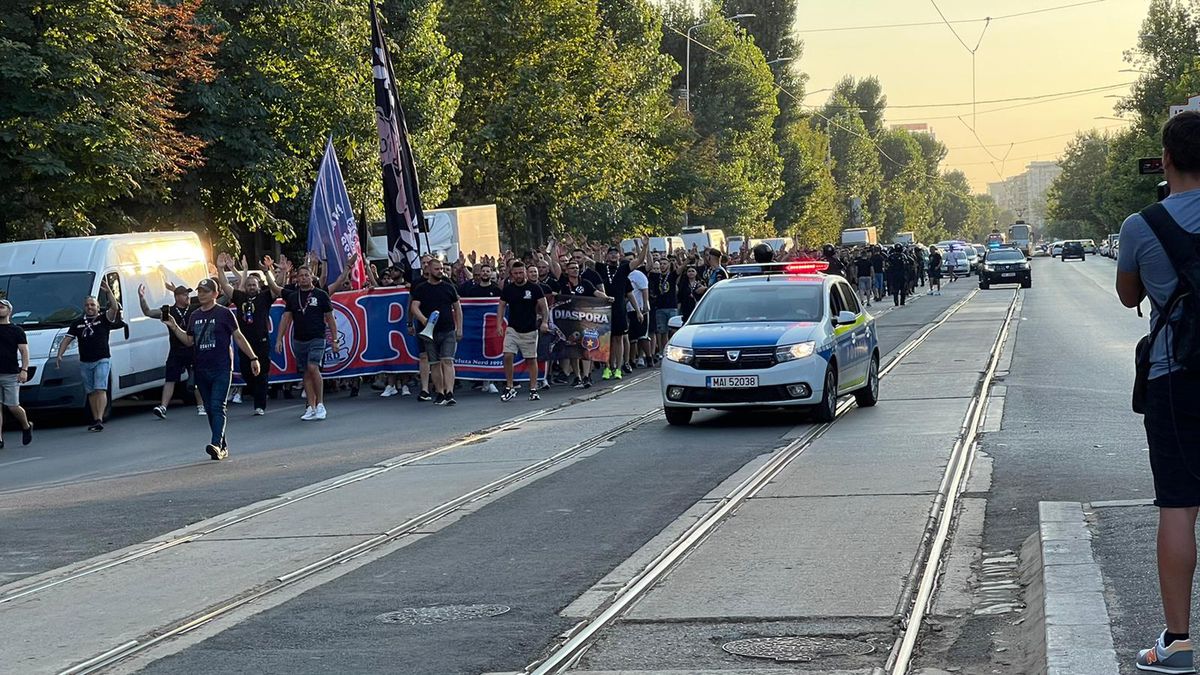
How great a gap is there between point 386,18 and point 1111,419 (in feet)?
102

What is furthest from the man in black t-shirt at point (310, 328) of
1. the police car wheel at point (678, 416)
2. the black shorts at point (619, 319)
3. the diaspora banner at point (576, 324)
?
the black shorts at point (619, 319)

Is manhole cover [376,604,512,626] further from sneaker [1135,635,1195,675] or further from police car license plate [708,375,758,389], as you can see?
police car license plate [708,375,758,389]

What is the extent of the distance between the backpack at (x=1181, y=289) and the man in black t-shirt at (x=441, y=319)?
1513 cm

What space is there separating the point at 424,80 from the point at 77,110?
59.4 ft

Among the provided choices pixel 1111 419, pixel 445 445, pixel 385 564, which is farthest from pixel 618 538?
pixel 1111 419

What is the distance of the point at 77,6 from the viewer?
1017 inches

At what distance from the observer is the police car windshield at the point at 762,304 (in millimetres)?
16828

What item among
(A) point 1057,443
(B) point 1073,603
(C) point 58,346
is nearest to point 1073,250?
(C) point 58,346

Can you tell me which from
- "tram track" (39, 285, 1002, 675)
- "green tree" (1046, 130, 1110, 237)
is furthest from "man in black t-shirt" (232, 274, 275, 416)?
"green tree" (1046, 130, 1110, 237)

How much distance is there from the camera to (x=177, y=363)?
861 inches

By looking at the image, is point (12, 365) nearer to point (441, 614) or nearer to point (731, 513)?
point (731, 513)

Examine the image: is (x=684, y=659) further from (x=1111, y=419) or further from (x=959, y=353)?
(x=959, y=353)

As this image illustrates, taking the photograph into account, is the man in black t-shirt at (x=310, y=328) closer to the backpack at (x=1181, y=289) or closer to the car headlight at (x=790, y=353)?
the car headlight at (x=790, y=353)

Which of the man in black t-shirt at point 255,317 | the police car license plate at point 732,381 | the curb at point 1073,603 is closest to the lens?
the curb at point 1073,603
